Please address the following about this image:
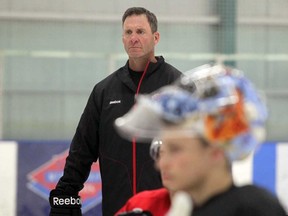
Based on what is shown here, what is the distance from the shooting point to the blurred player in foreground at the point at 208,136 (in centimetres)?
123

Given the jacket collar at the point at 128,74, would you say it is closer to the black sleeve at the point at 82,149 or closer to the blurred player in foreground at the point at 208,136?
the black sleeve at the point at 82,149

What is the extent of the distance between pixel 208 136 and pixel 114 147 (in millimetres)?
1575

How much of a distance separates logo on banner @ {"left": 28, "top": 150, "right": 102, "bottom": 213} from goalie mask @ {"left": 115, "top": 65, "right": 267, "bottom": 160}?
4.02 m

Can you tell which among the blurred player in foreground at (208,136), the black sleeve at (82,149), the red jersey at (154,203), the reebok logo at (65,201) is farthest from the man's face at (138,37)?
the blurred player in foreground at (208,136)

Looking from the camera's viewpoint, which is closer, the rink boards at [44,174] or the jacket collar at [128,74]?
the jacket collar at [128,74]

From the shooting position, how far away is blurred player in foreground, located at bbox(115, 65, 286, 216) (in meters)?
1.23

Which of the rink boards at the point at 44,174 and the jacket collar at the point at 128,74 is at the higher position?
the jacket collar at the point at 128,74

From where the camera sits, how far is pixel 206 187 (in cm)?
126

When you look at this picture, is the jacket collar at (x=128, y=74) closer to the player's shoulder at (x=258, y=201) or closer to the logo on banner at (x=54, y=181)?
the player's shoulder at (x=258, y=201)

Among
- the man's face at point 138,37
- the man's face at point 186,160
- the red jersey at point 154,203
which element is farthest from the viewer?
the man's face at point 138,37

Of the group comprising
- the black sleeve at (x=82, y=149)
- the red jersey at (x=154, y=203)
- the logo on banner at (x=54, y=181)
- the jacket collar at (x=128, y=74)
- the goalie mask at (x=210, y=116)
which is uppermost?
the goalie mask at (x=210, y=116)

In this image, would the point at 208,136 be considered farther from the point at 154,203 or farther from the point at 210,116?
the point at 154,203

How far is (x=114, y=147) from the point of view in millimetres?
2789

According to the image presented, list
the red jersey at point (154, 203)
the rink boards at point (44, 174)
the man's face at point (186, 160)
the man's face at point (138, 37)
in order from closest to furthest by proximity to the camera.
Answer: the man's face at point (186, 160)
the red jersey at point (154, 203)
the man's face at point (138, 37)
the rink boards at point (44, 174)
